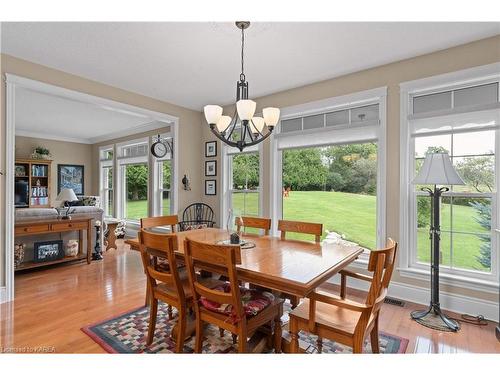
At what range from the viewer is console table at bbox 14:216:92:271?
3.65 meters

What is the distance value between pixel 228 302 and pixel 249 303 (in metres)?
0.26

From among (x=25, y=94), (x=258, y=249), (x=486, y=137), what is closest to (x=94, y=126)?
(x=25, y=94)

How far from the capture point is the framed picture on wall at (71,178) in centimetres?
736

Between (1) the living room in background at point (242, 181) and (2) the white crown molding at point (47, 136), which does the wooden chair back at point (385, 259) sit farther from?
(2) the white crown molding at point (47, 136)

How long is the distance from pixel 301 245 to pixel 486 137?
6.72 ft

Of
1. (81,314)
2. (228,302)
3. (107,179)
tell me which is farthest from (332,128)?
(107,179)

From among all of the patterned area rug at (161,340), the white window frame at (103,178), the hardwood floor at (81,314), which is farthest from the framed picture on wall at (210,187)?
the white window frame at (103,178)

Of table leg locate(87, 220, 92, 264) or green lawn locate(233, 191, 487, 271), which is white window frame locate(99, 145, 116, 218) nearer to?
table leg locate(87, 220, 92, 264)

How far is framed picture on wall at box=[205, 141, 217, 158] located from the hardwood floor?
2165 mm

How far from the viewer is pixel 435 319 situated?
246 centimetres

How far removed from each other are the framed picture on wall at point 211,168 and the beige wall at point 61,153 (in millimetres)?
4660

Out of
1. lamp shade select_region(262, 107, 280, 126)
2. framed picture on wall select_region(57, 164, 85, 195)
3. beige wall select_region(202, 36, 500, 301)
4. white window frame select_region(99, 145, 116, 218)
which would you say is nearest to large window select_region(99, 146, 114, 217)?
white window frame select_region(99, 145, 116, 218)

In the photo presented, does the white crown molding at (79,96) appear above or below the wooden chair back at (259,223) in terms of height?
above
